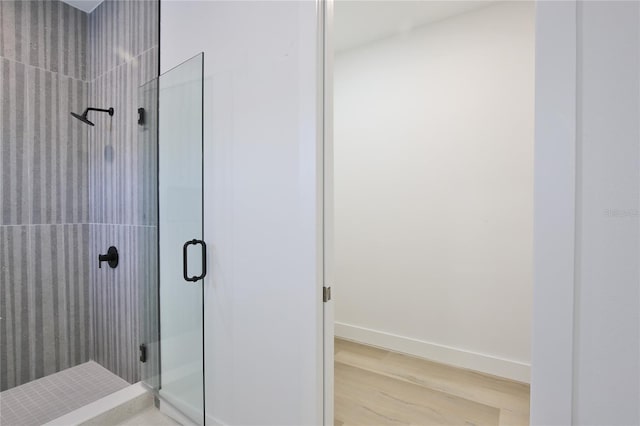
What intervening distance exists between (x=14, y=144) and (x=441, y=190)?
10.6ft

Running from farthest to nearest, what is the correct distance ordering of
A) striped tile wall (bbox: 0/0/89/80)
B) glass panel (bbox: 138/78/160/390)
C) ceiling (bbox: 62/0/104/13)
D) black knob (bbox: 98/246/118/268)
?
ceiling (bbox: 62/0/104/13), black knob (bbox: 98/246/118/268), striped tile wall (bbox: 0/0/89/80), glass panel (bbox: 138/78/160/390)

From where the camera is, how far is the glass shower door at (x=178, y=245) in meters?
1.63

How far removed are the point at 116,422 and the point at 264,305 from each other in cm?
130

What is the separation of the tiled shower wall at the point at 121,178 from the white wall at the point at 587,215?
196 cm

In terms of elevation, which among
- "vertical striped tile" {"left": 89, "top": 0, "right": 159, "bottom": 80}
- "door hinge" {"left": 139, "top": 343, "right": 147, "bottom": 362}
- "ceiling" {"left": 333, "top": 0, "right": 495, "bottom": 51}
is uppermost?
"ceiling" {"left": 333, "top": 0, "right": 495, "bottom": 51}

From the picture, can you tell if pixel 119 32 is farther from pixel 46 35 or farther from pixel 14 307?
pixel 14 307

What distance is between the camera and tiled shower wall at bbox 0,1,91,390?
6.88 feet

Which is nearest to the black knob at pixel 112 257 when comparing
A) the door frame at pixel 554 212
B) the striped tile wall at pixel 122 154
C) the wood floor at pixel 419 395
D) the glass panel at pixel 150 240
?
the striped tile wall at pixel 122 154

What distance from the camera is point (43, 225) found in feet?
7.38

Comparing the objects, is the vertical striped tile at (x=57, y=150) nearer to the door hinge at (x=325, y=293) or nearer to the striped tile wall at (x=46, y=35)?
the striped tile wall at (x=46, y=35)

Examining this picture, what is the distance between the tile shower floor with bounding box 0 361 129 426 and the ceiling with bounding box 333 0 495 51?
3.27 metres

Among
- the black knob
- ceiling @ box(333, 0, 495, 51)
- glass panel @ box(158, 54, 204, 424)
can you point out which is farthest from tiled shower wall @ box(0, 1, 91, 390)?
ceiling @ box(333, 0, 495, 51)

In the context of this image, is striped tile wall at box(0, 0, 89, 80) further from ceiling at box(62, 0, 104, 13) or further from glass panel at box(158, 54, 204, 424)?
glass panel at box(158, 54, 204, 424)

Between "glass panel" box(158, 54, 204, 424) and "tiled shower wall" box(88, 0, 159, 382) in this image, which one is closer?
"glass panel" box(158, 54, 204, 424)
